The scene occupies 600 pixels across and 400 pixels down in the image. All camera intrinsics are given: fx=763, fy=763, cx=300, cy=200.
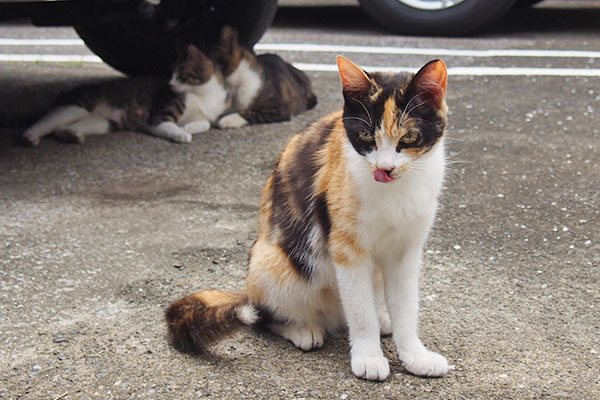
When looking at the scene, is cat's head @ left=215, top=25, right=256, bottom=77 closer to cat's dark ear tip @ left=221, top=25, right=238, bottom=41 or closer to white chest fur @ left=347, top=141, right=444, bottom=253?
cat's dark ear tip @ left=221, top=25, right=238, bottom=41

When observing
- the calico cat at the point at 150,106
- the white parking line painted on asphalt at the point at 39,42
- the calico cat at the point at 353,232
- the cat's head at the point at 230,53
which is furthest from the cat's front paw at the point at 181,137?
the white parking line painted on asphalt at the point at 39,42

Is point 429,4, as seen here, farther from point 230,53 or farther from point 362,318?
point 362,318

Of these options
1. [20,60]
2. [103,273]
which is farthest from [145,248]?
[20,60]

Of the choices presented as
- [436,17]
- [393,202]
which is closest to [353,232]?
[393,202]

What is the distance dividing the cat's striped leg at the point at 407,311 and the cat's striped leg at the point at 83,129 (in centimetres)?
300

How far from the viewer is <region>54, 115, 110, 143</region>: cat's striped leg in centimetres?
491

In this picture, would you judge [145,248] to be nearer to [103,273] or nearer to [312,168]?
[103,273]

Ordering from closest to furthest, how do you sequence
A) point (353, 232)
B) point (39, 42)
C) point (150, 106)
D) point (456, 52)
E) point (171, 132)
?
1. point (353, 232)
2. point (171, 132)
3. point (150, 106)
4. point (456, 52)
5. point (39, 42)

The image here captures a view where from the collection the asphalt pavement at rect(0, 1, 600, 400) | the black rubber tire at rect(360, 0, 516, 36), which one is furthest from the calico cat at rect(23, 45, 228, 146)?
the black rubber tire at rect(360, 0, 516, 36)

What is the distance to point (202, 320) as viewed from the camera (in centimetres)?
254

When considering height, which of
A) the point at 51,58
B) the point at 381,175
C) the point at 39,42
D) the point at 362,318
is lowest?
the point at 39,42

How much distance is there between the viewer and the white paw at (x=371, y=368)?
2.44 meters

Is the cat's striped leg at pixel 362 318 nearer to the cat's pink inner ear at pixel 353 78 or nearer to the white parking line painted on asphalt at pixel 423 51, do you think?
the cat's pink inner ear at pixel 353 78

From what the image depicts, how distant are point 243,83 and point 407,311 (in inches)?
133
